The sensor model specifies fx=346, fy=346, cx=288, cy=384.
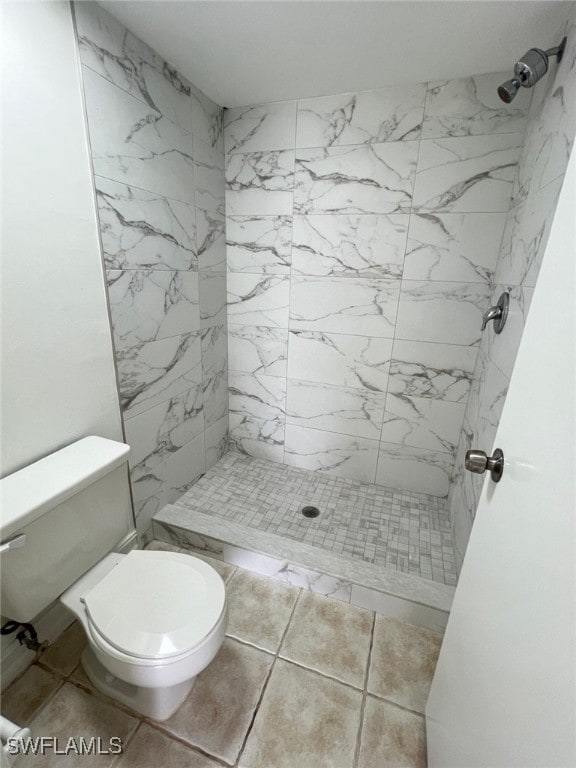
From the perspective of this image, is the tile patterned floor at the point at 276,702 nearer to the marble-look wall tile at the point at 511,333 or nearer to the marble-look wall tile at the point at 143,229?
the marble-look wall tile at the point at 511,333

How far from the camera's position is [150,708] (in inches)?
44.5

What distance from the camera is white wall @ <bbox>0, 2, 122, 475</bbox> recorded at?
1004mm

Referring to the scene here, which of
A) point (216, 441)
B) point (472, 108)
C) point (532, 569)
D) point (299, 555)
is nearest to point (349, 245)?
point (472, 108)

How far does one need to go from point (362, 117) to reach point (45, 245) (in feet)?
5.05

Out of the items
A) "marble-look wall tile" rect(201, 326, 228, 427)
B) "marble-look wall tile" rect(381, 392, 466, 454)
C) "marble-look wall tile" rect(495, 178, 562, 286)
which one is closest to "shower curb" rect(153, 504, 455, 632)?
"marble-look wall tile" rect(201, 326, 228, 427)

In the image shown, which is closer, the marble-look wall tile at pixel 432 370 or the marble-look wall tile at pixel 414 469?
the marble-look wall tile at pixel 432 370

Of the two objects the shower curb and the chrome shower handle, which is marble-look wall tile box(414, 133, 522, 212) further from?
the shower curb

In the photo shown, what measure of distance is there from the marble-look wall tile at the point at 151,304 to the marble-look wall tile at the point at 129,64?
68 centimetres

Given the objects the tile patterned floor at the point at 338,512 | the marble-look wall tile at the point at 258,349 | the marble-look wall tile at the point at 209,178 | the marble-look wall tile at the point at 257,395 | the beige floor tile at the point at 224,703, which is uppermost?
the marble-look wall tile at the point at 209,178

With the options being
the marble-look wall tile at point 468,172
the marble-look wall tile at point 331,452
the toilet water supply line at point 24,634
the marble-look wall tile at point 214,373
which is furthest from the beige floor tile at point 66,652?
the marble-look wall tile at point 468,172

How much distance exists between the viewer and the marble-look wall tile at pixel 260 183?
74.2 inches

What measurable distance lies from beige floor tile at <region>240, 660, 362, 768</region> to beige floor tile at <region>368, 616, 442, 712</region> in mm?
120

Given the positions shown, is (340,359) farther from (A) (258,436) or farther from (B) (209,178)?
(B) (209,178)

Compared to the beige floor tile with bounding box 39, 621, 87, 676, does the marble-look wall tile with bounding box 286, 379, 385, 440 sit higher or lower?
higher
